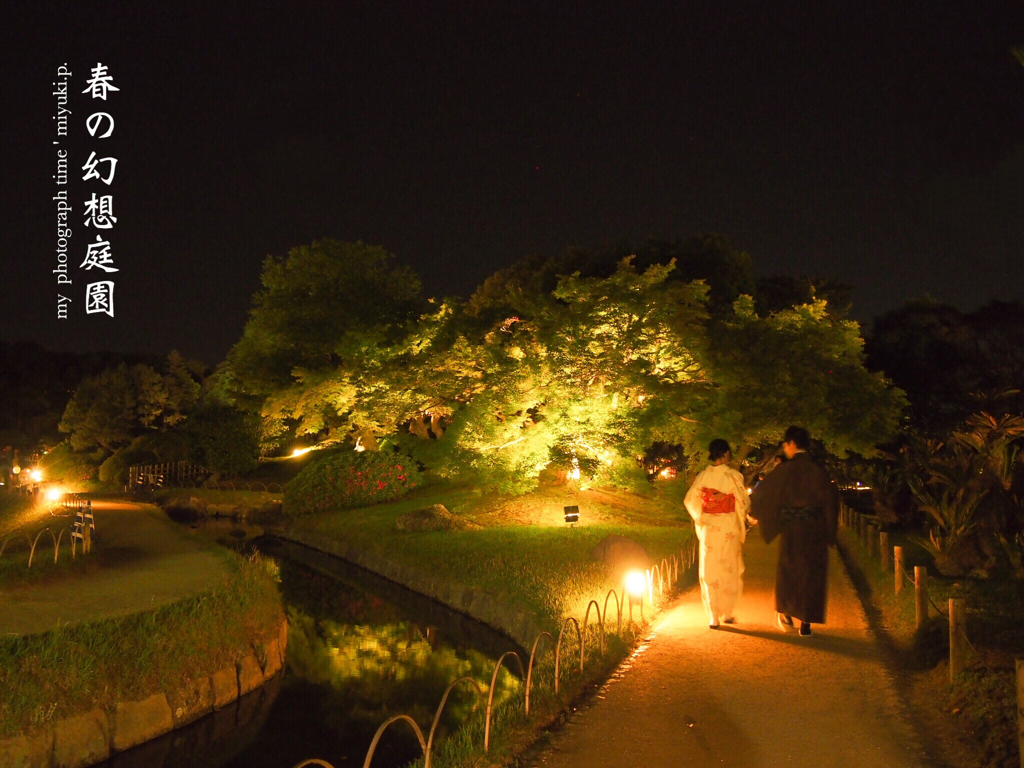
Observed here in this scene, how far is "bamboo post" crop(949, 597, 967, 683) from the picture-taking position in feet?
23.9

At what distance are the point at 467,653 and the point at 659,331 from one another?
1007cm

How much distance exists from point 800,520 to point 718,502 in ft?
3.07

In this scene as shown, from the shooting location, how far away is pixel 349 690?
11461mm

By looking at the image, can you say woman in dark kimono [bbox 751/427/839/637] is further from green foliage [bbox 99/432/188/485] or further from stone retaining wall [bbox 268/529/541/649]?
green foliage [bbox 99/432/188/485]

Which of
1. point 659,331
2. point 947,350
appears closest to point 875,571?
point 659,331

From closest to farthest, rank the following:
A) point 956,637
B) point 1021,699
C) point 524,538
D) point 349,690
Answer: point 1021,699, point 956,637, point 349,690, point 524,538

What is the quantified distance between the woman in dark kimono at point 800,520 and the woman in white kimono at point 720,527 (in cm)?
29

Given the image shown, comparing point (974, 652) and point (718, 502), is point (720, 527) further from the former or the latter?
point (974, 652)

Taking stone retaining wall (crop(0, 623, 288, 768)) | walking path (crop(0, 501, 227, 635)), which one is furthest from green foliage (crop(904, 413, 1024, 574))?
walking path (crop(0, 501, 227, 635))

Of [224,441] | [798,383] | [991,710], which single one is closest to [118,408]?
[224,441]

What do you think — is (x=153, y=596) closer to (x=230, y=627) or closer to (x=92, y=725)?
(x=230, y=627)

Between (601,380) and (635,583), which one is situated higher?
(601,380)

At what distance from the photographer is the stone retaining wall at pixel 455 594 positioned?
43.1ft

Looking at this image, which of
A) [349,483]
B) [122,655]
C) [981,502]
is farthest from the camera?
[349,483]
